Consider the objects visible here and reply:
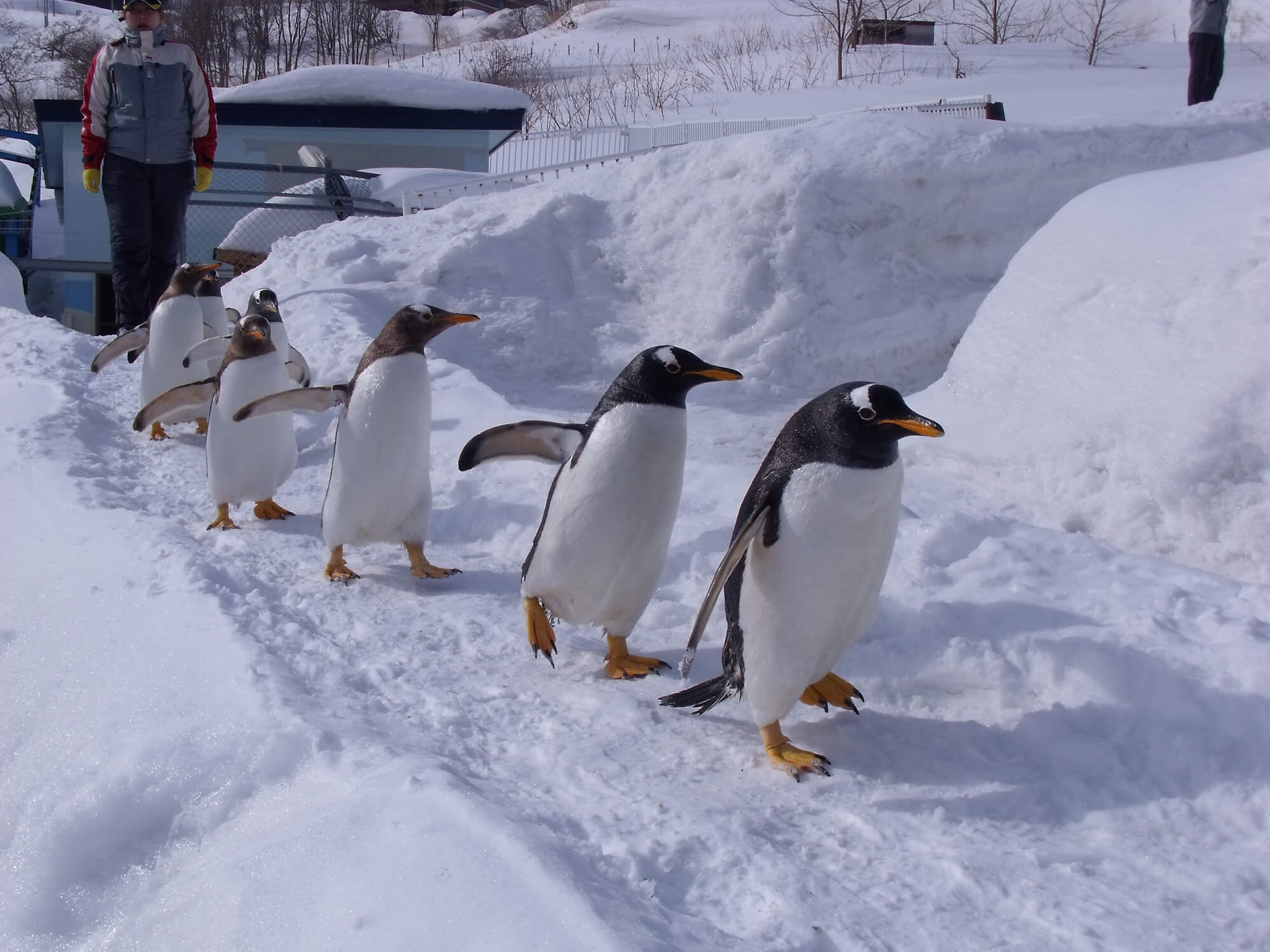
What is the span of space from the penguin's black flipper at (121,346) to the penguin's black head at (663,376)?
3316mm

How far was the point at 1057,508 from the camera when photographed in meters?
3.24

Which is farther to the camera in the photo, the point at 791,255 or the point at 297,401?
the point at 791,255

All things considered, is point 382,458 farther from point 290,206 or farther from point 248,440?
point 290,206

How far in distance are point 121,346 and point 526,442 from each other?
3090 millimetres

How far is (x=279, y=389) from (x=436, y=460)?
577 millimetres

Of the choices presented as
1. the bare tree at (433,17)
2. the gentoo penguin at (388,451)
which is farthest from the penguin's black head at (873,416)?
the bare tree at (433,17)

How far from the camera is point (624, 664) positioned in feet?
8.02

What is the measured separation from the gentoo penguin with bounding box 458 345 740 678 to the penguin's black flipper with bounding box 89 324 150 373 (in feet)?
10.2

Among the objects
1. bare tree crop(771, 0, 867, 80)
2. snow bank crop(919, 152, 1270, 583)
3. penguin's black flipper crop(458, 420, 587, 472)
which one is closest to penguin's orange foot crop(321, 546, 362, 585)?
penguin's black flipper crop(458, 420, 587, 472)

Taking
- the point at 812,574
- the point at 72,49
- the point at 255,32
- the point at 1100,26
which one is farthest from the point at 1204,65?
the point at 72,49

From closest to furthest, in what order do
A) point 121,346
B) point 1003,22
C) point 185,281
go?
1. point 185,281
2. point 121,346
3. point 1003,22

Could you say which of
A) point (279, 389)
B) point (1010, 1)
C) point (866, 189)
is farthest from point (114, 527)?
point (1010, 1)

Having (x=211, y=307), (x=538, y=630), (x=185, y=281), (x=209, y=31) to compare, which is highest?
(x=209, y=31)

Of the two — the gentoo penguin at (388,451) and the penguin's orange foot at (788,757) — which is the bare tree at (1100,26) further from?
the penguin's orange foot at (788,757)
